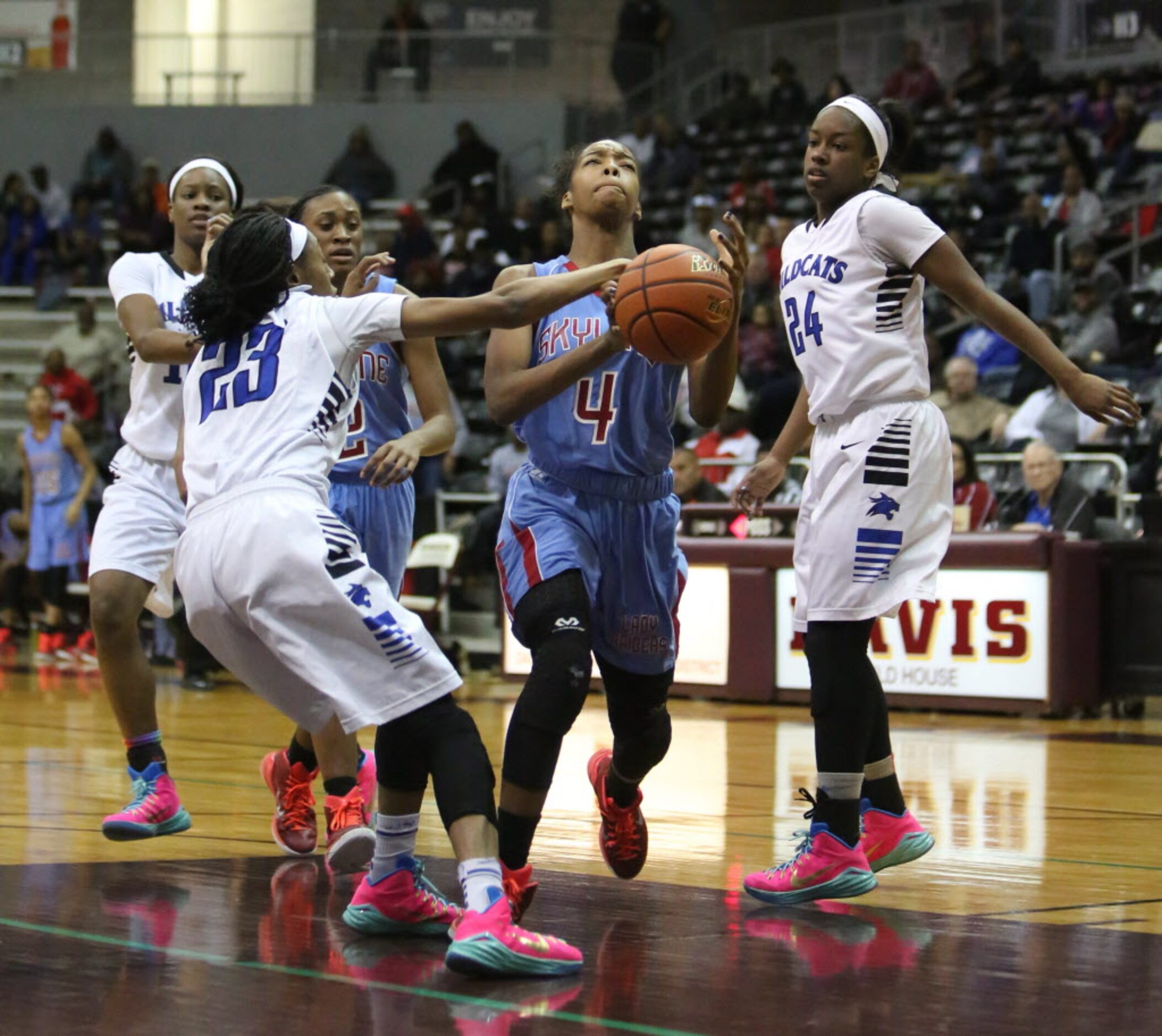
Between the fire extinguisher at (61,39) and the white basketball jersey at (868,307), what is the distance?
67.3 ft

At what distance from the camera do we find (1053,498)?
36.5ft

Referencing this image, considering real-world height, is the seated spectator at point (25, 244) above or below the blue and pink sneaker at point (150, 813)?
above

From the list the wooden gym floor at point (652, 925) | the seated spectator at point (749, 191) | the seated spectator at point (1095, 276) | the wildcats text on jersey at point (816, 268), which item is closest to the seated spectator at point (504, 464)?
the seated spectator at point (1095, 276)

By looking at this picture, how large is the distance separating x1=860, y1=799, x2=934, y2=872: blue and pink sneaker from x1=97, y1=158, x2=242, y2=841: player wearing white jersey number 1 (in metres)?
2.09

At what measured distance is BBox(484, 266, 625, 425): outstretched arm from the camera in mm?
4250

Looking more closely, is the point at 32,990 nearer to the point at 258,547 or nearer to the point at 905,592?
the point at 258,547

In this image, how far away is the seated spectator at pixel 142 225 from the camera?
2073cm

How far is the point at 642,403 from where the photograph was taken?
468 centimetres

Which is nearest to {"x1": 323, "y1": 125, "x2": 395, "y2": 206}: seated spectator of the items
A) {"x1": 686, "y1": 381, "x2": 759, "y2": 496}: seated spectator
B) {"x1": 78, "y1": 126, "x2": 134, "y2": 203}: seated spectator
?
{"x1": 78, "y1": 126, "x2": 134, "y2": 203}: seated spectator

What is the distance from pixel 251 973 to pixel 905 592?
193 cm

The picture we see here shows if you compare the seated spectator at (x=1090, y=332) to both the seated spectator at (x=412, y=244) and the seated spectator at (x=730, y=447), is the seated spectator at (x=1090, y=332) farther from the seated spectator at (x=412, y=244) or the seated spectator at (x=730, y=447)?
the seated spectator at (x=412, y=244)

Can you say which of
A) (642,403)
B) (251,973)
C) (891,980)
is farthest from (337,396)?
(891,980)

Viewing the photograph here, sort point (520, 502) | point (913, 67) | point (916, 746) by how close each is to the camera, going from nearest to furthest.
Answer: point (520, 502)
point (916, 746)
point (913, 67)

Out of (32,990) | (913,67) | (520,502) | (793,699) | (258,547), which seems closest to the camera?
(32,990)
